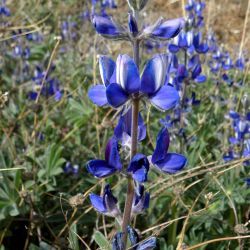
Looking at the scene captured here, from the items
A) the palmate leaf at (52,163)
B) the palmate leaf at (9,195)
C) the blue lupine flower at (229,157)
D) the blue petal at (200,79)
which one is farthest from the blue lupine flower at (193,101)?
the palmate leaf at (9,195)

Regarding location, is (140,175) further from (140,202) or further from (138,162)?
(140,202)

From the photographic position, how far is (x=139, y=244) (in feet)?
4.22

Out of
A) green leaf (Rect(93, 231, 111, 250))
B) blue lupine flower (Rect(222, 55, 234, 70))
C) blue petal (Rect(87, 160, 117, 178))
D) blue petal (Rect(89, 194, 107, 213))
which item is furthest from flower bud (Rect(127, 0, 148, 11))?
blue lupine flower (Rect(222, 55, 234, 70))

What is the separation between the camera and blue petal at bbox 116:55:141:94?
1120 millimetres

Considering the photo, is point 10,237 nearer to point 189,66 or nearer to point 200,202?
point 200,202

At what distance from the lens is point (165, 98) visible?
3.73 feet

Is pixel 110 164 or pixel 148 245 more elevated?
pixel 110 164

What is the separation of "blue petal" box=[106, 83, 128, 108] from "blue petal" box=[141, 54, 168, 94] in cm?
5

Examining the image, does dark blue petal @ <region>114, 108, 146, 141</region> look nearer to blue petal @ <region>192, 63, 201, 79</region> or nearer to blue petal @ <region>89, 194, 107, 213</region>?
blue petal @ <region>89, 194, 107, 213</region>

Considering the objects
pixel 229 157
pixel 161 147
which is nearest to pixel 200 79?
pixel 229 157

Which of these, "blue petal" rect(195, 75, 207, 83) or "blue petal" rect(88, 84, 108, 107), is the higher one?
"blue petal" rect(88, 84, 108, 107)

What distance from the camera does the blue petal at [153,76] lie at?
3.76 ft

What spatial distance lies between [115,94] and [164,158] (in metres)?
0.19

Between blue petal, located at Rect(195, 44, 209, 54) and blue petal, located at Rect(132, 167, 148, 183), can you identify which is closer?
blue petal, located at Rect(132, 167, 148, 183)
